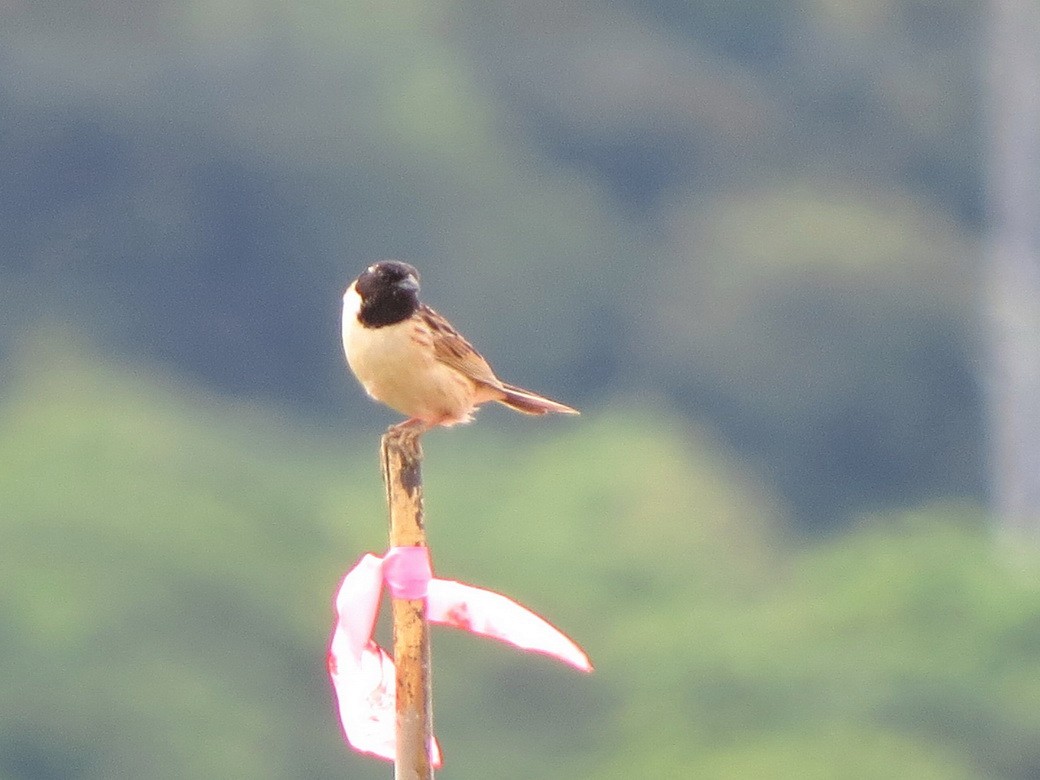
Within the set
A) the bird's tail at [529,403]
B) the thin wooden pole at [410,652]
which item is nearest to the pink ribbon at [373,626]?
the thin wooden pole at [410,652]

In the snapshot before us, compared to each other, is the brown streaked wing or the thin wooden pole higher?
the brown streaked wing

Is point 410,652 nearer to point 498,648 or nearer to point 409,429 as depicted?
point 409,429

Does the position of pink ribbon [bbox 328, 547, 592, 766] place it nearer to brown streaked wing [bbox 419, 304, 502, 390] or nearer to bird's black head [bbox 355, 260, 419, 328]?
bird's black head [bbox 355, 260, 419, 328]

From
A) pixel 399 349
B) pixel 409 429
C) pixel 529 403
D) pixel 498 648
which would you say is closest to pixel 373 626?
pixel 409 429

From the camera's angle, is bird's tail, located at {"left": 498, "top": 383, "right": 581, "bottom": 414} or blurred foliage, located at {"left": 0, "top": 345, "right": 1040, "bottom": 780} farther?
blurred foliage, located at {"left": 0, "top": 345, "right": 1040, "bottom": 780}

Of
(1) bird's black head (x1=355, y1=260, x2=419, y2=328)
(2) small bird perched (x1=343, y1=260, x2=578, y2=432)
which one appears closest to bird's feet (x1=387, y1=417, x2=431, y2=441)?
(2) small bird perched (x1=343, y1=260, x2=578, y2=432)
